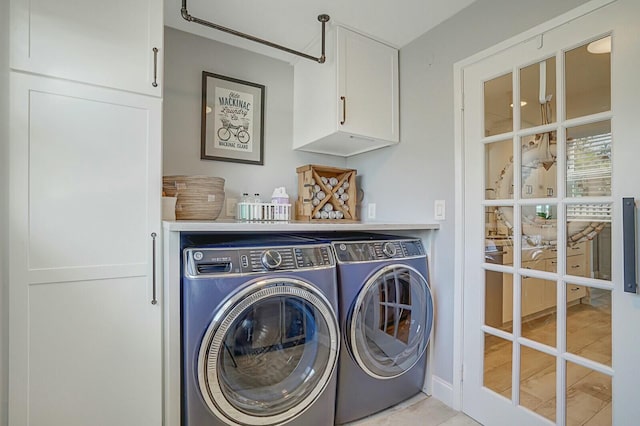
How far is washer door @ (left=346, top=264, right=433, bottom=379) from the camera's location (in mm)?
1552

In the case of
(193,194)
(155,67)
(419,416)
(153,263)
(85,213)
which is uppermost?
(155,67)

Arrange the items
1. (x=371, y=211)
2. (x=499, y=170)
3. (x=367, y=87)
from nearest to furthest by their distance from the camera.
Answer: (x=499, y=170)
(x=367, y=87)
(x=371, y=211)

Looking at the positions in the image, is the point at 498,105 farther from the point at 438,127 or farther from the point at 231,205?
the point at 231,205

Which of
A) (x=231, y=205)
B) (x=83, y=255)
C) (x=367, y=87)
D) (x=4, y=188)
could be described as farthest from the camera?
(x=231, y=205)

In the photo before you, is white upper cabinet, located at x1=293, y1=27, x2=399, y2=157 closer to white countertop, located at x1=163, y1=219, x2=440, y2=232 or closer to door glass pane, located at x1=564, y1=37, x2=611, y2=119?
white countertop, located at x1=163, y1=219, x2=440, y2=232

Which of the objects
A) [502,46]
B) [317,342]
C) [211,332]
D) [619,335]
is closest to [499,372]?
[619,335]

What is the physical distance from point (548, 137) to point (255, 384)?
1.73m

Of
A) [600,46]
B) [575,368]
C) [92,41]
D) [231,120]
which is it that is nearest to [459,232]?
[575,368]

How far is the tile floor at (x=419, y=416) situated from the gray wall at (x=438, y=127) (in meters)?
0.17

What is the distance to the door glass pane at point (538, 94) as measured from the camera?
4.62ft

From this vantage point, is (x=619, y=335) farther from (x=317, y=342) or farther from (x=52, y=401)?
(x=52, y=401)

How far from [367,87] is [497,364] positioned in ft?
5.89

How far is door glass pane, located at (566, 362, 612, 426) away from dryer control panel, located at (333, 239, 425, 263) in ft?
2.77

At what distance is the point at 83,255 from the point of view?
1212 millimetres
